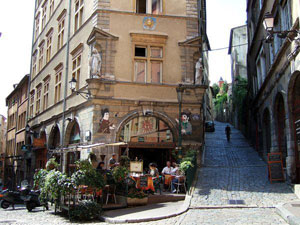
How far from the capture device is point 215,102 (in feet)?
220

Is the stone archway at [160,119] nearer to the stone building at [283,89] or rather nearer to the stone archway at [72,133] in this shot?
the stone archway at [72,133]

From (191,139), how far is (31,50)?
22.5 meters

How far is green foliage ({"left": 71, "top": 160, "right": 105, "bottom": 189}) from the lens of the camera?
10.3 meters

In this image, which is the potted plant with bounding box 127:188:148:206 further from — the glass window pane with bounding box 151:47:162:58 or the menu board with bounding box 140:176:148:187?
the glass window pane with bounding box 151:47:162:58

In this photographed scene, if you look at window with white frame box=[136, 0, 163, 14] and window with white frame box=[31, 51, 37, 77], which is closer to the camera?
window with white frame box=[136, 0, 163, 14]

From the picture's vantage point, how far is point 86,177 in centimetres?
1043

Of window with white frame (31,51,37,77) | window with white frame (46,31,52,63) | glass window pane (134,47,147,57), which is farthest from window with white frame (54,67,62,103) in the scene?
window with white frame (31,51,37,77)

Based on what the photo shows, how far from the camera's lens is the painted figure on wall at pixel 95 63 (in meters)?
17.0

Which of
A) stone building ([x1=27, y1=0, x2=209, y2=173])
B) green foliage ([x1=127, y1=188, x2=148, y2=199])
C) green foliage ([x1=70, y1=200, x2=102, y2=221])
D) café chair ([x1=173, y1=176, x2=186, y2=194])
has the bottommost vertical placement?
green foliage ([x1=70, y1=200, x2=102, y2=221])

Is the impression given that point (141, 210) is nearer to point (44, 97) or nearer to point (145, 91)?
point (145, 91)

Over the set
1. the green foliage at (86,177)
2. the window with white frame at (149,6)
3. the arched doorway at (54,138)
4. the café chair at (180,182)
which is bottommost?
the café chair at (180,182)

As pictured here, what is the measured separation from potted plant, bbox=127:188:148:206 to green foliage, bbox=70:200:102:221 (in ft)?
5.60

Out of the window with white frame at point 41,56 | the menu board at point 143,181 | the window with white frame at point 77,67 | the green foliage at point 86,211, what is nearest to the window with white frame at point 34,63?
the window with white frame at point 41,56

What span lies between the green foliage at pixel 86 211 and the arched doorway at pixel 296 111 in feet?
25.4
